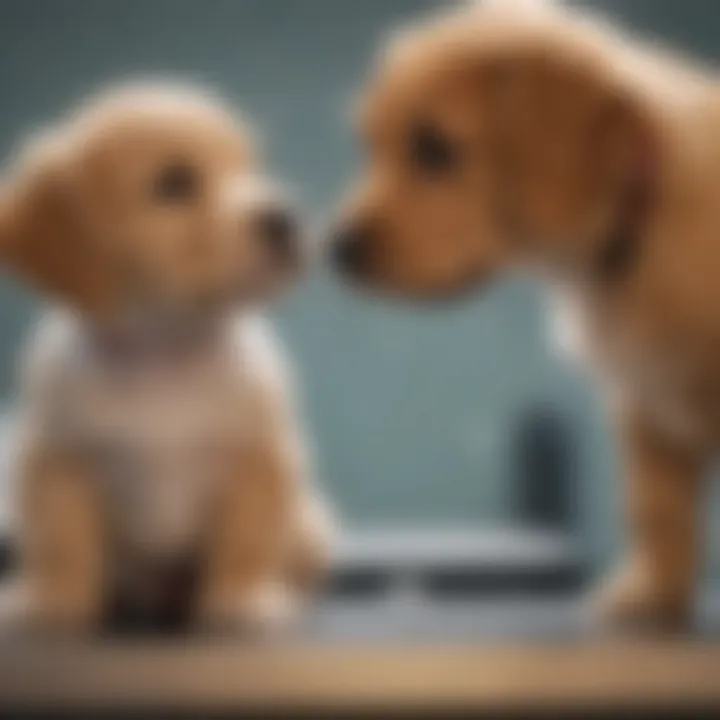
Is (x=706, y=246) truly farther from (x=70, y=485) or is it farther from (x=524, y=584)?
(x=524, y=584)

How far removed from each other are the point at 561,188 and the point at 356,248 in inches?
4.7

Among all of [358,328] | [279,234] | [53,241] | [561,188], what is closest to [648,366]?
[561,188]

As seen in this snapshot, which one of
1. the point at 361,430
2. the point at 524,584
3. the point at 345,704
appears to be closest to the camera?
the point at 345,704

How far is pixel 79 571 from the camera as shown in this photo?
2.93 ft

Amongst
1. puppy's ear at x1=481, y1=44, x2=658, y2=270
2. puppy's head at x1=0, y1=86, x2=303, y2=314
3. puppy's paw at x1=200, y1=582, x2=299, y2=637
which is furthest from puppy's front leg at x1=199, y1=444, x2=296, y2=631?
puppy's ear at x1=481, y1=44, x2=658, y2=270

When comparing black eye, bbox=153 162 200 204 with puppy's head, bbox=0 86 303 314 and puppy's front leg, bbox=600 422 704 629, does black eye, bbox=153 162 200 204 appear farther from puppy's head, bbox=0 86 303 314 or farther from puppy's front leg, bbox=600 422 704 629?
puppy's front leg, bbox=600 422 704 629

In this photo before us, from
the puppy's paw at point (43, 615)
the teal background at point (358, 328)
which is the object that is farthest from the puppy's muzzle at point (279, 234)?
the teal background at point (358, 328)

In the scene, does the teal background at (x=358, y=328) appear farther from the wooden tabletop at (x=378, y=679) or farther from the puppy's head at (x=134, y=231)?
the wooden tabletop at (x=378, y=679)

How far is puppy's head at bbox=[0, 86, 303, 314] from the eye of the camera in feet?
2.89

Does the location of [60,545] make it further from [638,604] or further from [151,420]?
[638,604]

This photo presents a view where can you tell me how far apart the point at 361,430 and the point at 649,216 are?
3.64 ft

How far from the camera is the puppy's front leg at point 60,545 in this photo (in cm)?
88

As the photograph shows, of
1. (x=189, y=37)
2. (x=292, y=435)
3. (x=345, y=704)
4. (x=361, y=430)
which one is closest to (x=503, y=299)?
(x=361, y=430)

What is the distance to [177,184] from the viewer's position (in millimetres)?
905
